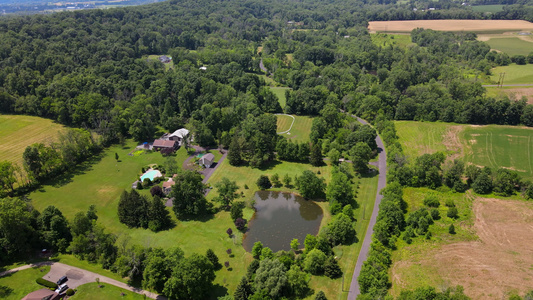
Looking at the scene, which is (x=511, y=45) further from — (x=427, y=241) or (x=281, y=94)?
(x=427, y=241)

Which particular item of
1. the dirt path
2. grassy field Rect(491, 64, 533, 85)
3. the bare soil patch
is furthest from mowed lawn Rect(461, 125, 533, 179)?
the dirt path

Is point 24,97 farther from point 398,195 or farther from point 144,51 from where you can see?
point 398,195

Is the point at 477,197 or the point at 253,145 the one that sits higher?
the point at 253,145

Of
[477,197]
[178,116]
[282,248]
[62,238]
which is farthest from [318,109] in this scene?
[62,238]

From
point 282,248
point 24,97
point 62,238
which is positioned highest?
point 24,97

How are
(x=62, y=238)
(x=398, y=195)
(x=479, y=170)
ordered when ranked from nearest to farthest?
(x=62, y=238), (x=398, y=195), (x=479, y=170)

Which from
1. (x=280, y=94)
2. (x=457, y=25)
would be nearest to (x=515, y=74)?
(x=457, y=25)

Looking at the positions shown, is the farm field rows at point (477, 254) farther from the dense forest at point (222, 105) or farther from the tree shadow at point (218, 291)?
the tree shadow at point (218, 291)
